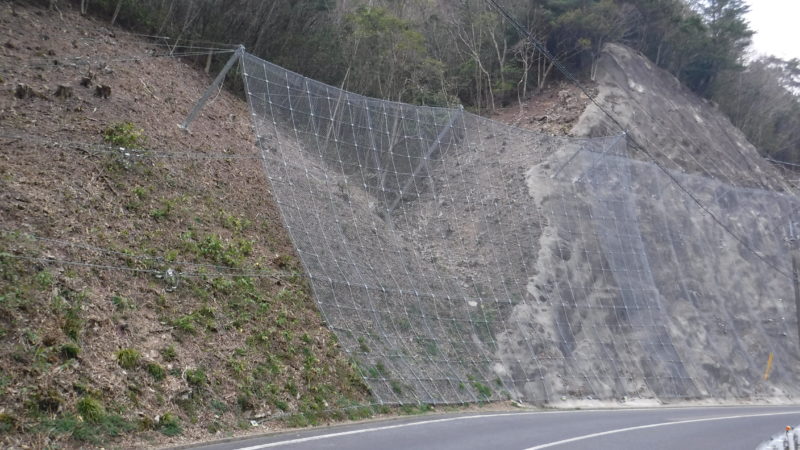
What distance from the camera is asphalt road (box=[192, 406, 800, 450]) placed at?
812 cm

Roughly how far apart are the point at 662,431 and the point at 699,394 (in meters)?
7.41

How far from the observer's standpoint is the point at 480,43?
26969mm

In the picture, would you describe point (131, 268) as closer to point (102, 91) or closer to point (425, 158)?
point (102, 91)

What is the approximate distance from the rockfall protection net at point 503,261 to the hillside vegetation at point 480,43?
5233 millimetres

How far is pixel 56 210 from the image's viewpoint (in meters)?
9.32

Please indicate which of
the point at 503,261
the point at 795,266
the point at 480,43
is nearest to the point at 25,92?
the point at 503,261

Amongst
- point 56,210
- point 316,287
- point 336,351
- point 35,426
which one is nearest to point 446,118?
point 316,287

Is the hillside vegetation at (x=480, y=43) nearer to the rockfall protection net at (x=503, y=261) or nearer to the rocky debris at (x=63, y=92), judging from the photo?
the rocky debris at (x=63, y=92)

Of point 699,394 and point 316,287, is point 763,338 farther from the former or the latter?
point 316,287

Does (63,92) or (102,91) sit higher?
(102,91)

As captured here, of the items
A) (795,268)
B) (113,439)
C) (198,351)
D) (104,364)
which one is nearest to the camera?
(113,439)

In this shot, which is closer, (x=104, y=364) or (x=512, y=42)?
(x=104, y=364)

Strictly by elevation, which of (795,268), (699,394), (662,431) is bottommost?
(699,394)

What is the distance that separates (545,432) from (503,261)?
7018mm
